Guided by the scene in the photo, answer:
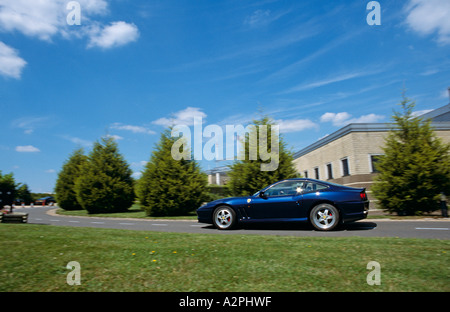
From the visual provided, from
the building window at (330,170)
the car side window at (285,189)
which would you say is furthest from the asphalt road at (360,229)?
the building window at (330,170)

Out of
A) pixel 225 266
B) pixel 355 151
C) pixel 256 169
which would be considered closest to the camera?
pixel 225 266

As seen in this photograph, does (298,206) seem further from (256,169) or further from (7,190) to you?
(7,190)

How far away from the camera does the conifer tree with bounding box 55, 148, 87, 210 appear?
27.9 m

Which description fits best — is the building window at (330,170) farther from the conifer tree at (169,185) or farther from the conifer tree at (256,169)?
the conifer tree at (169,185)

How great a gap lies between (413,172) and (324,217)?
22.8 feet

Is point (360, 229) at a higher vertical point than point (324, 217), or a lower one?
lower

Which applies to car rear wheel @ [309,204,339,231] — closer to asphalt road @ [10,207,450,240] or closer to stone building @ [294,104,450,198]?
asphalt road @ [10,207,450,240]

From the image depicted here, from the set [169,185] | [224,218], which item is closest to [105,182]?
[169,185]

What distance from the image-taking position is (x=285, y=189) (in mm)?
9289

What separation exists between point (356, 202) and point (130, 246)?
20.0 ft

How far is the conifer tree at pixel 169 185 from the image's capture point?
18.3 metres

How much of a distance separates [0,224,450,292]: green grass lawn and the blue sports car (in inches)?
107
